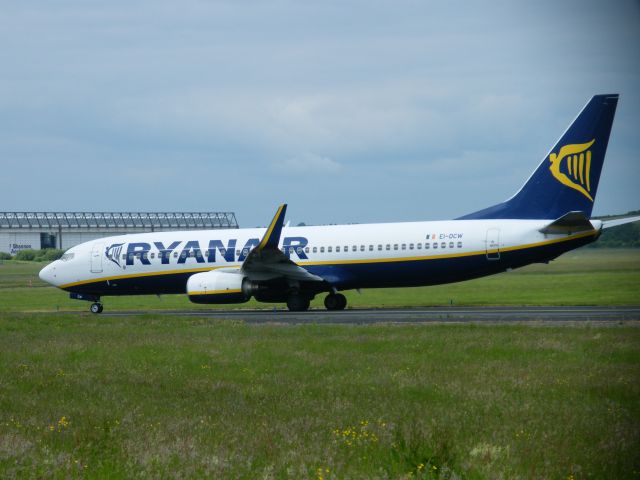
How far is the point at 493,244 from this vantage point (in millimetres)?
35250

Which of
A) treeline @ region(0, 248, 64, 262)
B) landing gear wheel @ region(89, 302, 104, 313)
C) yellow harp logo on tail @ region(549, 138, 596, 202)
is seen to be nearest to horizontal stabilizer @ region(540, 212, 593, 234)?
yellow harp logo on tail @ region(549, 138, 596, 202)

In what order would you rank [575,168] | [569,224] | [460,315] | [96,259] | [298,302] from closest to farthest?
[460,315], [569,224], [575,168], [298,302], [96,259]

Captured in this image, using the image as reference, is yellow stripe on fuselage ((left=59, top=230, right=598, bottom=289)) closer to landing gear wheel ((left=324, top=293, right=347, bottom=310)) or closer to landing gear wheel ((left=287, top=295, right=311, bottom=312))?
landing gear wheel ((left=287, top=295, right=311, bottom=312))

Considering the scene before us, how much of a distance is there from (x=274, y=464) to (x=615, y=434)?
393cm

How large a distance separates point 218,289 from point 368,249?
6279 millimetres

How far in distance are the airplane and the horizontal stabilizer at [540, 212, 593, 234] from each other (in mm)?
42

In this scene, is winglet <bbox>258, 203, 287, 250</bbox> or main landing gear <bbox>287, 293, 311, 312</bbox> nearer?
winglet <bbox>258, 203, 287, 250</bbox>

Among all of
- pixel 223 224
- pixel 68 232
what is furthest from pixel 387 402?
pixel 223 224

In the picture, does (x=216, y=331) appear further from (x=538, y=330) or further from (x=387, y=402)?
(x=387, y=402)

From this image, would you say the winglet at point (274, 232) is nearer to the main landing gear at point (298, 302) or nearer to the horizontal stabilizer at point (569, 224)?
the main landing gear at point (298, 302)

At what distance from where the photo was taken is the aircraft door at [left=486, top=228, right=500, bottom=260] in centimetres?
3522

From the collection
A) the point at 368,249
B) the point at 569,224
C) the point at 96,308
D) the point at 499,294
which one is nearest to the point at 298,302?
the point at 368,249

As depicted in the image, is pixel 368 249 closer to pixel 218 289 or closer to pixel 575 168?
pixel 218 289

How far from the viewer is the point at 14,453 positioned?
1025 centimetres
